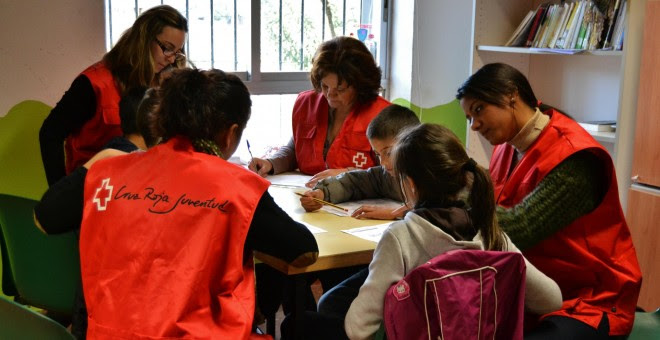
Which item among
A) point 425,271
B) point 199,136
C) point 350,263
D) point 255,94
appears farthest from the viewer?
point 255,94

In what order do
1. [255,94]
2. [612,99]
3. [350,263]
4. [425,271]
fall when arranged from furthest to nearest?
[255,94], [612,99], [350,263], [425,271]

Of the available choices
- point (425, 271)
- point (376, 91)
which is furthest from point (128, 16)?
point (425, 271)

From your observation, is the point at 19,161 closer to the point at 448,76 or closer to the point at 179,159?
the point at 179,159

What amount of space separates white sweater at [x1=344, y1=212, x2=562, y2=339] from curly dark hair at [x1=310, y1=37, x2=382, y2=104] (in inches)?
58.6

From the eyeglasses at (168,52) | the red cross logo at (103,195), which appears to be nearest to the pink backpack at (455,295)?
the red cross logo at (103,195)

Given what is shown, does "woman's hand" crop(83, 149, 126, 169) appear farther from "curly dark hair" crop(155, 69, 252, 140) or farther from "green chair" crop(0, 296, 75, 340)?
"green chair" crop(0, 296, 75, 340)

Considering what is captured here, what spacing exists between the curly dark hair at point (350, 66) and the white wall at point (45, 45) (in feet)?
3.69

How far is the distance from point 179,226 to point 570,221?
40.0 inches

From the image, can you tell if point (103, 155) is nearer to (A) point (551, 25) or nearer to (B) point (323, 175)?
(B) point (323, 175)

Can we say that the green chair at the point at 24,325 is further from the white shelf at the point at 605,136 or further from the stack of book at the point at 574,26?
the stack of book at the point at 574,26

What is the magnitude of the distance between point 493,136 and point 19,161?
227cm

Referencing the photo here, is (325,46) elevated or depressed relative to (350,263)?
elevated

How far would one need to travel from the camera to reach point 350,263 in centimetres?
201

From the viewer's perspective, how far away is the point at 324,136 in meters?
3.23
